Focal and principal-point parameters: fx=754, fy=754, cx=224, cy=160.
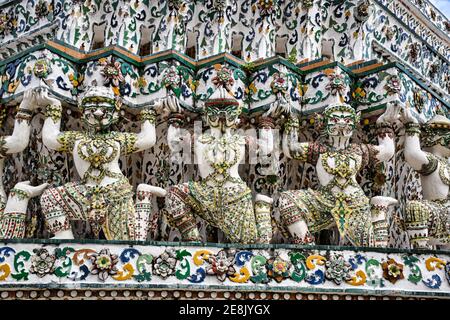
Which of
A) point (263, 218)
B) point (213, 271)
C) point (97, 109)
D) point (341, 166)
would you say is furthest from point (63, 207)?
point (341, 166)

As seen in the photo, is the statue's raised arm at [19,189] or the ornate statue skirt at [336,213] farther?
the ornate statue skirt at [336,213]

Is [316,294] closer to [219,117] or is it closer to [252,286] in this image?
[252,286]

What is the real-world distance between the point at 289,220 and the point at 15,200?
11.4ft

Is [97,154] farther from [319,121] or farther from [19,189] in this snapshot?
[319,121]

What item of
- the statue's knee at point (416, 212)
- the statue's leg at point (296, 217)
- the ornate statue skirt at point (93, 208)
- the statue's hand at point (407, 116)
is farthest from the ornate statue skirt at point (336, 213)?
the ornate statue skirt at point (93, 208)

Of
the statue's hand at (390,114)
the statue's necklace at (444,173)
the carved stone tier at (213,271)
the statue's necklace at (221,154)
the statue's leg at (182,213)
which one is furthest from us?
the statue's necklace at (444,173)

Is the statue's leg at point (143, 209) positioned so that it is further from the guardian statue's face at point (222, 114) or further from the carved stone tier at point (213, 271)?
the guardian statue's face at point (222, 114)

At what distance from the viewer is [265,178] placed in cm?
1084

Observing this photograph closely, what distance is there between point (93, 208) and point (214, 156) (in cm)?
168

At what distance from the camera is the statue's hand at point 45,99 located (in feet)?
31.5

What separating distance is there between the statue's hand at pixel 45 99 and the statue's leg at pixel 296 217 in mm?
3195

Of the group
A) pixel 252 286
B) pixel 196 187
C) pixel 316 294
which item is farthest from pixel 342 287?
pixel 196 187

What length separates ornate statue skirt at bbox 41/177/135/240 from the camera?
9148 mm

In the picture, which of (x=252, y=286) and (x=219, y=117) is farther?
(x=219, y=117)
